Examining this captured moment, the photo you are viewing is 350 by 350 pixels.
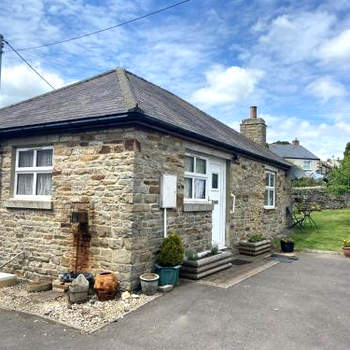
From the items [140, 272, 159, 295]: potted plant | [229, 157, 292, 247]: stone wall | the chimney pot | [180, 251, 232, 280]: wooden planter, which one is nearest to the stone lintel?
[180, 251, 232, 280]: wooden planter

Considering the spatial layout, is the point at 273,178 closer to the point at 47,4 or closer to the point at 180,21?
the point at 180,21

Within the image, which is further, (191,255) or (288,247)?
(288,247)

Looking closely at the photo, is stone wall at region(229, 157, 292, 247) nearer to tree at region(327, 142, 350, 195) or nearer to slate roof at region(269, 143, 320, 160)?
tree at region(327, 142, 350, 195)

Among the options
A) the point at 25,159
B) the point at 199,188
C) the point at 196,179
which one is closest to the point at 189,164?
the point at 196,179

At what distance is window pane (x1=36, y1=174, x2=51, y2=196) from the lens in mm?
7922

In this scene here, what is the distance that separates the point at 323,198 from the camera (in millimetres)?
26625

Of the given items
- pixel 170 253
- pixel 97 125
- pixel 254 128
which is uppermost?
pixel 254 128

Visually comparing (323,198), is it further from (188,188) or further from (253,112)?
(188,188)

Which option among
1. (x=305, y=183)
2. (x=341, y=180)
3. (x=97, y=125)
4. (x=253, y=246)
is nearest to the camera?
(x=97, y=125)

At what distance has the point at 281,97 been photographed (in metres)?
15.0

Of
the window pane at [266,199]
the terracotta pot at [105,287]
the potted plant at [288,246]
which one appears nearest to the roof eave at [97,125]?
the terracotta pot at [105,287]

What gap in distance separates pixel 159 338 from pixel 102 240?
9.07 ft

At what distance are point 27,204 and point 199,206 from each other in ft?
14.4

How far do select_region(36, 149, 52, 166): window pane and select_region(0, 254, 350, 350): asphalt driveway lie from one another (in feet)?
11.7
